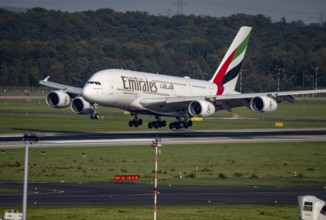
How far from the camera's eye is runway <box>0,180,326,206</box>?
47.6 metres

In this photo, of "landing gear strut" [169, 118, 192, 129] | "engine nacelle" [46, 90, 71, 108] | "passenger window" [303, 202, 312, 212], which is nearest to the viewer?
"passenger window" [303, 202, 312, 212]

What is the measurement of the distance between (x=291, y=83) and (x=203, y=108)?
9271 centimetres

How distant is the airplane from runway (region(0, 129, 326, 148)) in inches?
84.6

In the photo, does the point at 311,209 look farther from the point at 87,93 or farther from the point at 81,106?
the point at 81,106

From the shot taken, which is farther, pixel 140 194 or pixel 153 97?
pixel 153 97

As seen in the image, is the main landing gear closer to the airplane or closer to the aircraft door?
the airplane

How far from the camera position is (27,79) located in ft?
628


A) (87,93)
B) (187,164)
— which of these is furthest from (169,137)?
(187,164)

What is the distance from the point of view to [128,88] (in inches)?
3538

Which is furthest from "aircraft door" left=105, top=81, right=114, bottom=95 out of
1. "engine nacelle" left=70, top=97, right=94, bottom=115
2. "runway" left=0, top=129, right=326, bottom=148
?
"engine nacelle" left=70, top=97, right=94, bottom=115

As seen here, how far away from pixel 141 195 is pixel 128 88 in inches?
1571

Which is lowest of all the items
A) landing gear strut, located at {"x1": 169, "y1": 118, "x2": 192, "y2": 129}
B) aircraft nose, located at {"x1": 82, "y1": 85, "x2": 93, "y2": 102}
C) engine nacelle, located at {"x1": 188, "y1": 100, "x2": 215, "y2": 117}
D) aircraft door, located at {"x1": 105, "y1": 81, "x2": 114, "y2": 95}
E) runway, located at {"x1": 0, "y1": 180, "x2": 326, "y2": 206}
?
runway, located at {"x1": 0, "y1": 180, "x2": 326, "y2": 206}

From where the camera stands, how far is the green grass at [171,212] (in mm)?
42688

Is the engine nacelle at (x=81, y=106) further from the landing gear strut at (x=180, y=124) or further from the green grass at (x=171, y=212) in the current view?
the green grass at (x=171, y=212)
